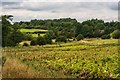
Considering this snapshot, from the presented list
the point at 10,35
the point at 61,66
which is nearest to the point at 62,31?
the point at 10,35

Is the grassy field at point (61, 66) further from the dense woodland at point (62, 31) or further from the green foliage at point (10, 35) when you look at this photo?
the green foliage at point (10, 35)

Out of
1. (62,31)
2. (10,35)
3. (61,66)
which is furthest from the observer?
(62,31)

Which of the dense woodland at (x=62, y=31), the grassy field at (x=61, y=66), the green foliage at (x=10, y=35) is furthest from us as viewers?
the dense woodland at (x=62, y=31)

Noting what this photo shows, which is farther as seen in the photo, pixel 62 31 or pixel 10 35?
pixel 62 31

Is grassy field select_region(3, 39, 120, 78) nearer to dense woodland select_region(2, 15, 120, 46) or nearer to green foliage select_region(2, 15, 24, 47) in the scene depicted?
dense woodland select_region(2, 15, 120, 46)

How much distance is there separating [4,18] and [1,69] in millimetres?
51807

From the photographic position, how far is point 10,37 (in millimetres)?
73875

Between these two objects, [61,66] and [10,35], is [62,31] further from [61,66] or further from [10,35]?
[61,66]

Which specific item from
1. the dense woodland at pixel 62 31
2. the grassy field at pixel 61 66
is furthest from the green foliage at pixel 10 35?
the grassy field at pixel 61 66

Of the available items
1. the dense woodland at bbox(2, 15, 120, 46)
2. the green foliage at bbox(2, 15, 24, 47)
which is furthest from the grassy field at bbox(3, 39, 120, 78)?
the green foliage at bbox(2, 15, 24, 47)

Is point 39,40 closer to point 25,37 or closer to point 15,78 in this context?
point 25,37

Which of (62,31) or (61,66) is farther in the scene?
(62,31)

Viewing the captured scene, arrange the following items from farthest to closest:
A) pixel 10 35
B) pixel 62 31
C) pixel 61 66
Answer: pixel 62 31, pixel 10 35, pixel 61 66

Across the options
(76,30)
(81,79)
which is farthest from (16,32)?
(81,79)
